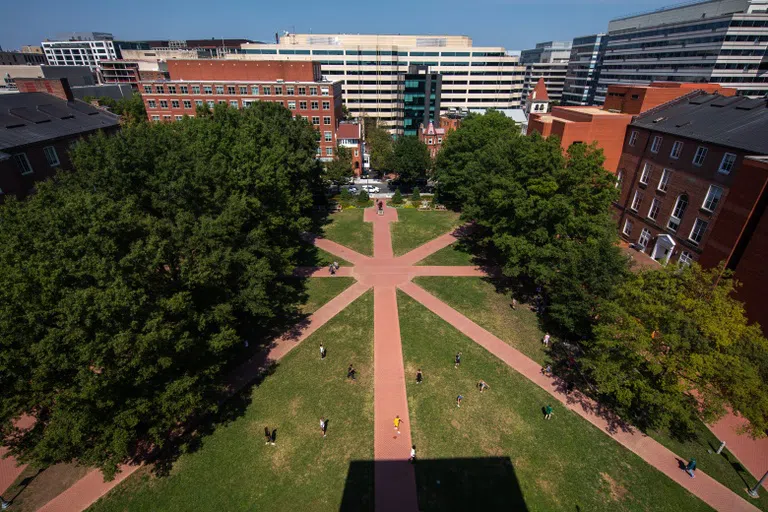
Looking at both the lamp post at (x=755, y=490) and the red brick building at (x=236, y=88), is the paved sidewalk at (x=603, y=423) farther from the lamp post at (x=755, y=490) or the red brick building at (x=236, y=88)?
the red brick building at (x=236, y=88)

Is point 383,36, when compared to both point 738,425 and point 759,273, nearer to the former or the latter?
point 759,273

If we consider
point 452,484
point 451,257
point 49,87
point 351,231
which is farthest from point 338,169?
point 452,484

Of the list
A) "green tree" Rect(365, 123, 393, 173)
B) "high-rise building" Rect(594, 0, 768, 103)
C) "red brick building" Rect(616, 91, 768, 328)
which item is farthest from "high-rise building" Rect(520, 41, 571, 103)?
"red brick building" Rect(616, 91, 768, 328)

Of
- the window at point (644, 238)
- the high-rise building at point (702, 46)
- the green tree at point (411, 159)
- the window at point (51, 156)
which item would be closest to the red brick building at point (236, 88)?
the green tree at point (411, 159)

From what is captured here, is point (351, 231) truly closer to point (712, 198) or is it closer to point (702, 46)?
point (712, 198)

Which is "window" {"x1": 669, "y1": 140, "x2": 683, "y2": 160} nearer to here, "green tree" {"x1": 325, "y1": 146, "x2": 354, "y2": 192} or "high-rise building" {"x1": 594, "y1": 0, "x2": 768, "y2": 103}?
"green tree" {"x1": 325, "y1": 146, "x2": 354, "y2": 192}

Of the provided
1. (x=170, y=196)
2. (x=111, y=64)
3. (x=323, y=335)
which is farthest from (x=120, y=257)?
(x=111, y=64)
